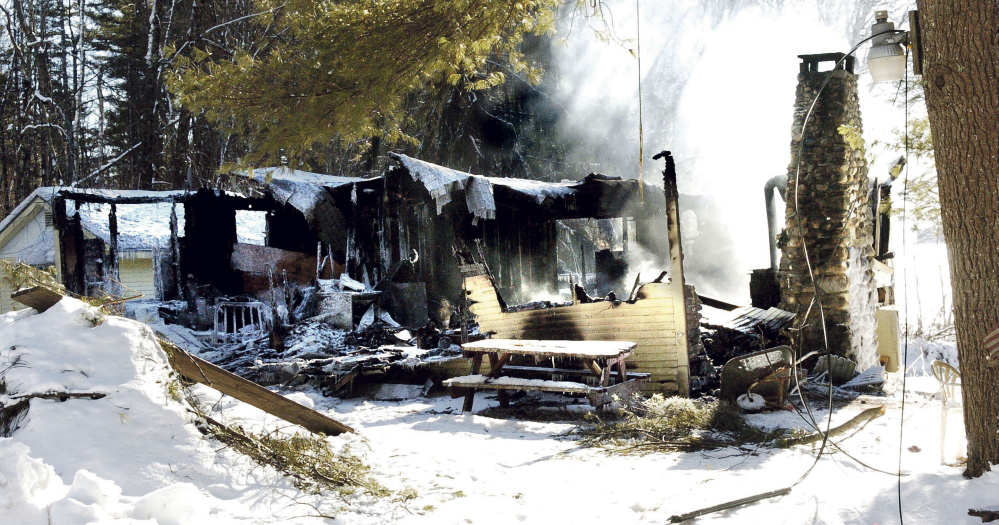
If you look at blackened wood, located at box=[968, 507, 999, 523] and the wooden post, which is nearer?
blackened wood, located at box=[968, 507, 999, 523]

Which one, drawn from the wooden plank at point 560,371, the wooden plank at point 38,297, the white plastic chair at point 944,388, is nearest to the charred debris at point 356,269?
the wooden plank at point 560,371

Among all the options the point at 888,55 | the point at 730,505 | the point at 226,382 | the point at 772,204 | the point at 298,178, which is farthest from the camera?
the point at 298,178

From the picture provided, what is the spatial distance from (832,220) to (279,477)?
10025mm

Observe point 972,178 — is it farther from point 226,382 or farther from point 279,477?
point 226,382

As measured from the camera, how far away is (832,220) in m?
11.4

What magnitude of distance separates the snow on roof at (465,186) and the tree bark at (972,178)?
11588 millimetres

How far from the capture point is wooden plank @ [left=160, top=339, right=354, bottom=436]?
5.23 meters

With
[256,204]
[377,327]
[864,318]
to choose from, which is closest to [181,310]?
[256,204]

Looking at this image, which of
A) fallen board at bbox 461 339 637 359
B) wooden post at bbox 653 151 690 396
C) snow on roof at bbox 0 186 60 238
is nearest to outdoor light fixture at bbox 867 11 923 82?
wooden post at bbox 653 151 690 396

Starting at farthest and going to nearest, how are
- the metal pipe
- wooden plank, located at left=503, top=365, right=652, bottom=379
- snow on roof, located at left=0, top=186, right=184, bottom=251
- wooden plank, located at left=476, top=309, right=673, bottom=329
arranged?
snow on roof, located at left=0, top=186, right=184, bottom=251 < the metal pipe < wooden plank, located at left=476, top=309, right=673, bottom=329 < wooden plank, located at left=503, top=365, right=652, bottom=379

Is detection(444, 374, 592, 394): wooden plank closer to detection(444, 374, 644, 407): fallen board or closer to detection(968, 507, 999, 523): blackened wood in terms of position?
detection(444, 374, 644, 407): fallen board

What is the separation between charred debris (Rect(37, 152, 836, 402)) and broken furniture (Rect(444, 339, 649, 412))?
173 centimetres

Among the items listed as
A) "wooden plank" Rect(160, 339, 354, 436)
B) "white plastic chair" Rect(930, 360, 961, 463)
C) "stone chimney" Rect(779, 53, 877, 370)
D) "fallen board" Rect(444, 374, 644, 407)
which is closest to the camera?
"white plastic chair" Rect(930, 360, 961, 463)

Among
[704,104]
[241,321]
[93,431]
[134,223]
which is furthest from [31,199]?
[704,104]
